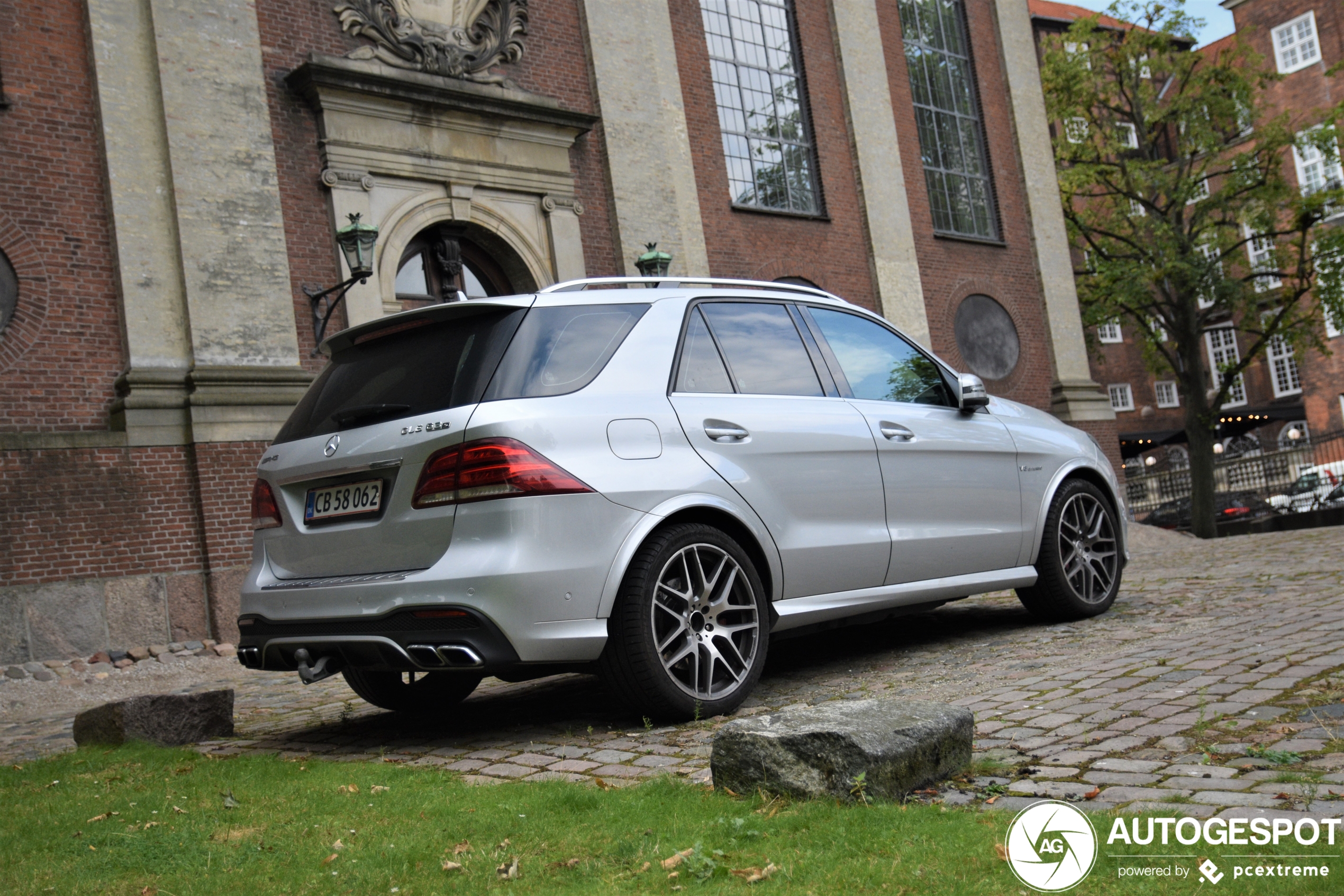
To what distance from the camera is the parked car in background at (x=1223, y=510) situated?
28.4m

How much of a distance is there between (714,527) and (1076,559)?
9.83ft

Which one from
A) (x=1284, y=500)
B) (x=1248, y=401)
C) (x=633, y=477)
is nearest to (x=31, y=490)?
(x=633, y=477)

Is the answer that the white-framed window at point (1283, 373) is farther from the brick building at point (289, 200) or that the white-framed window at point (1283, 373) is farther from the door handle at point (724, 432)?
the door handle at point (724, 432)

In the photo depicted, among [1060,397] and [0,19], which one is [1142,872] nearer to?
[0,19]

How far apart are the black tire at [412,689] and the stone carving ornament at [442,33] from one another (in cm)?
966

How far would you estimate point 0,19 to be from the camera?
11.1 metres

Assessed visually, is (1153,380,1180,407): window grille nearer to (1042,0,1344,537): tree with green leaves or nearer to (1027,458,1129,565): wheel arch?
(1042,0,1344,537): tree with green leaves

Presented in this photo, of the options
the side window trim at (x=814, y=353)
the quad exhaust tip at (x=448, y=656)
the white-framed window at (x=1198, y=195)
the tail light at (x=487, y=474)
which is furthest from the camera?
the white-framed window at (x=1198, y=195)

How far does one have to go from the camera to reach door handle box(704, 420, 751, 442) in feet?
16.0

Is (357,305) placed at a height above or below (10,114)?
below

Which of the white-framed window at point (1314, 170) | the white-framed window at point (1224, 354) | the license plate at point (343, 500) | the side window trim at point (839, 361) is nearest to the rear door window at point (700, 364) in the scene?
the side window trim at point (839, 361)

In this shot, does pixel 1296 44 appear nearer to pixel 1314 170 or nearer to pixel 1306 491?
pixel 1314 170

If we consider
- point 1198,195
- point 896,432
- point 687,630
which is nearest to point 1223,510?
point 1198,195

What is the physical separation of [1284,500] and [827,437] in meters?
29.5
